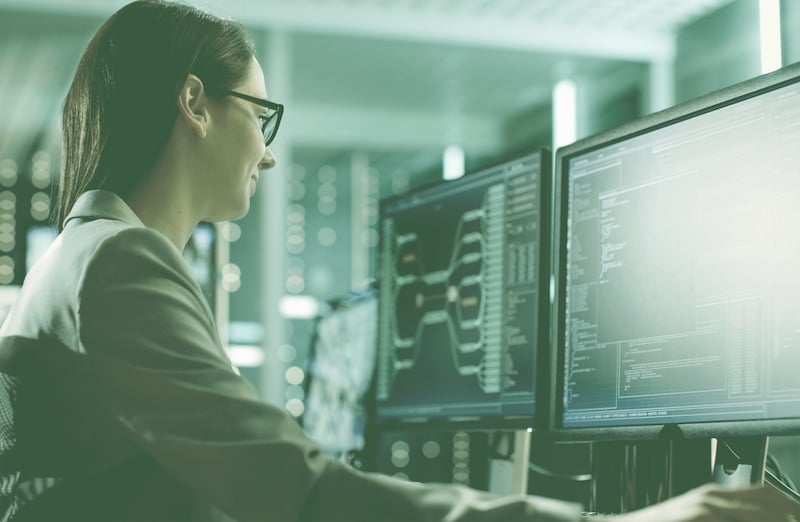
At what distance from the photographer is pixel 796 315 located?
1.06 m

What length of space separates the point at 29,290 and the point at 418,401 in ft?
2.62

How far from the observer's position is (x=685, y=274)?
121 centimetres

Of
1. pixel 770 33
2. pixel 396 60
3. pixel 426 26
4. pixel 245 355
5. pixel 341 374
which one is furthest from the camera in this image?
pixel 396 60

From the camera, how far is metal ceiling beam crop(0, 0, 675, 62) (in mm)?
4332

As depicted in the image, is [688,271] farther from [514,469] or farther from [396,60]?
[396,60]

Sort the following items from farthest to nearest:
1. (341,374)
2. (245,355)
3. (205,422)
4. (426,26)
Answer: (426,26)
(245,355)
(341,374)
(205,422)

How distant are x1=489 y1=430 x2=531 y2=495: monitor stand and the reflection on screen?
0.55 feet

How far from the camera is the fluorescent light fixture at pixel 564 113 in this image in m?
5.88

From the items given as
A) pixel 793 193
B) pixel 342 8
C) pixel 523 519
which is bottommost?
pixel 523 519

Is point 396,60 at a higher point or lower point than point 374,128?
higher

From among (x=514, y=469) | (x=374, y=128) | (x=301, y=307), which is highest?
(x=374, y=128)

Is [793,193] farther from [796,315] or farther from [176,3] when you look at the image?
[176,3]

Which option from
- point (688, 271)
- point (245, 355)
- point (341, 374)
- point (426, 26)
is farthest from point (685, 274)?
point (426, 26)

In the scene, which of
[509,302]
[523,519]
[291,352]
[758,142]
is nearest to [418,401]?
[509,302]
